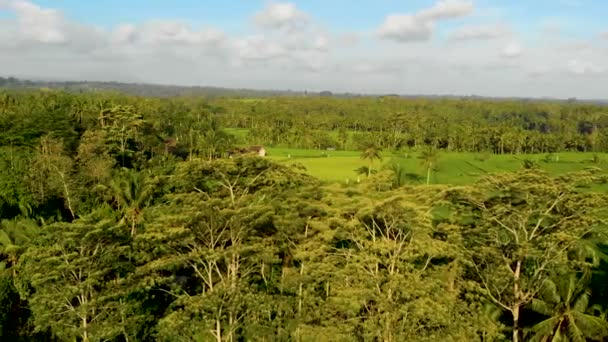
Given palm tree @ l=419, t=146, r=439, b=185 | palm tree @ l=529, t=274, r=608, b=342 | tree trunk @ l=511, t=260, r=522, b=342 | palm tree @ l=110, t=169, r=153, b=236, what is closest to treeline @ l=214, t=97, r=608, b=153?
palm tree @ l=419, t=146, r=439, b=185

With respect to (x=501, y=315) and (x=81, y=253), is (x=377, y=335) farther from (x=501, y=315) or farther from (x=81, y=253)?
(x=81, y=253)

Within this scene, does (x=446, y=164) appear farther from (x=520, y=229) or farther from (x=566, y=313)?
(x=566, y=313)

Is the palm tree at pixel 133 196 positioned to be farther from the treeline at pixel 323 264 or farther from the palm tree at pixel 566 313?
the palm tree at pixel 566 313

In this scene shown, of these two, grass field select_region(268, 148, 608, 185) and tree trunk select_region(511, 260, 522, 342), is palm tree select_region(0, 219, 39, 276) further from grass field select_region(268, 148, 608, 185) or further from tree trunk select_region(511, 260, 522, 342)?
grass field select_region(268, 148, 608, 185)

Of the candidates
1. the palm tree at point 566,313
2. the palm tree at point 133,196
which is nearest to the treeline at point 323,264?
the palm tree at point 566,313

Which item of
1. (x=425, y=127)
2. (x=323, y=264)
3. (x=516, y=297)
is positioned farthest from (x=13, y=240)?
(x=425, y=127)

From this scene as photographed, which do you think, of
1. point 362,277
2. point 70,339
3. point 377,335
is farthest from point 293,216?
point 70,339

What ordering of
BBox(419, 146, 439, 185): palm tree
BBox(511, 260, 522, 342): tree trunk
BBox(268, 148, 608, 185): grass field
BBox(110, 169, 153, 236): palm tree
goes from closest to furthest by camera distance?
1. BBox(511, 260, 522, 342): tree trunk
2. BBox(110, 169, 153, 236): palm tree
3. BBox(419, 146, 439, 185): palm tree
4. BBox(268, 148, 608, 185): grass field

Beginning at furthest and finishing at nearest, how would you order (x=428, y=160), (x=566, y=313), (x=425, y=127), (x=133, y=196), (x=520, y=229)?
(x=425, y=127), (x=428, y=160), (x=133, y=196), (x=520, y=229), (x=566, y=313)
